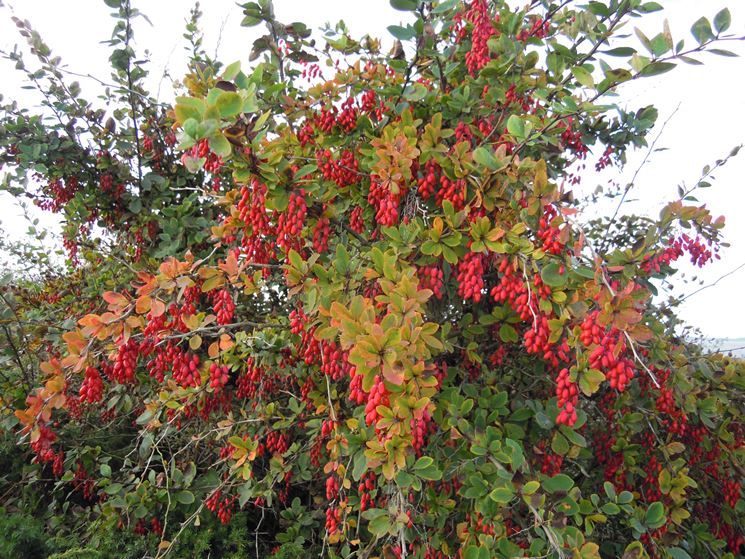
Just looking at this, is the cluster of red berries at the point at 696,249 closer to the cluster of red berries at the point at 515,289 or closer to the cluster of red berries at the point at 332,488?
the cluster of red berries at the point at 515,289

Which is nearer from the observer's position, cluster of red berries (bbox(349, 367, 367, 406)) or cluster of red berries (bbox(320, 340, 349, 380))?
cluster of red berries (bbox(349, 367, 367, 406))

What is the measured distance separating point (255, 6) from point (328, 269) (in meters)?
1.22

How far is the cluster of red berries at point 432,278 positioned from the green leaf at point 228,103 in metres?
0.79

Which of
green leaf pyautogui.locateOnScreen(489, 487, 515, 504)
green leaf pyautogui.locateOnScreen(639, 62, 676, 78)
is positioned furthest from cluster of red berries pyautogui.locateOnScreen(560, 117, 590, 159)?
green leaf pyautogui.locateOnScreen(489, 487, 515, 504)

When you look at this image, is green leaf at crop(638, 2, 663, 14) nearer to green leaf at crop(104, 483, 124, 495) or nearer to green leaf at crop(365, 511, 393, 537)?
green leaf at crop(365, 511, 393, 537)

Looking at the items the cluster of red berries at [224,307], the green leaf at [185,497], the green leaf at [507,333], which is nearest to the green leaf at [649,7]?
the green leaf at [507,333]

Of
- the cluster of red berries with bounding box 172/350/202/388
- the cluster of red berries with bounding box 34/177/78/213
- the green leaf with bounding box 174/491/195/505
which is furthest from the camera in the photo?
the cluster of red berries with bounding box 34/177/78/213

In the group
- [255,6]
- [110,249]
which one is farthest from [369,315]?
[110,249]

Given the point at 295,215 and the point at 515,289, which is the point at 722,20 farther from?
the point at 295,215

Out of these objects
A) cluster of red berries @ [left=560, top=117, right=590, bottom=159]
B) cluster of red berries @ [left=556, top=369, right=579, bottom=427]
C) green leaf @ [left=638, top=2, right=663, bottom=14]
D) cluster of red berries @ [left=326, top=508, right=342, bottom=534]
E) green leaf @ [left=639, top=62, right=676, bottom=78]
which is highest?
cluster of red berries @ [left=560, top=117, right=590, bottom=159]

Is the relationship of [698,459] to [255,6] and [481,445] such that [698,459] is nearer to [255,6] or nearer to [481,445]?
[481,445]

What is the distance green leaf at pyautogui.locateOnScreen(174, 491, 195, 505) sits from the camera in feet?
7.68

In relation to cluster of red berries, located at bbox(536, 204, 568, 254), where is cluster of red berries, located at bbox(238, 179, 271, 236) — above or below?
above

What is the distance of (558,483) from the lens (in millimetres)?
1612
